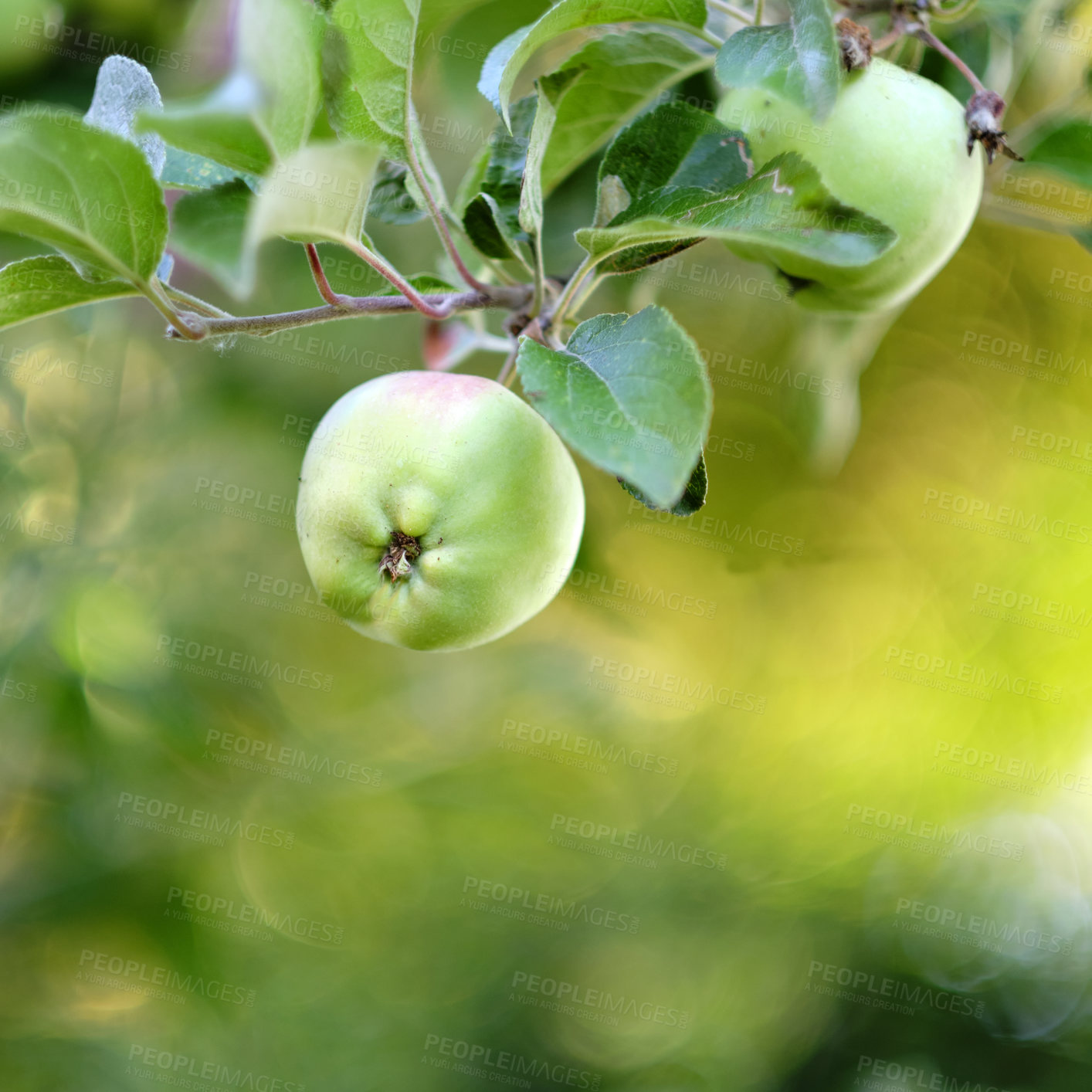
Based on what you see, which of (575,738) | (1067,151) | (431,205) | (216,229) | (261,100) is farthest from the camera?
(575,738)

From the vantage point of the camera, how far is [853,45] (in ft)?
1.89

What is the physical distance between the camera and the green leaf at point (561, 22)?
52 cm

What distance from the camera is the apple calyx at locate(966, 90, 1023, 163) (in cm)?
60

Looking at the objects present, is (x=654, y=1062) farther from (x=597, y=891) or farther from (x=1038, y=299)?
(x=1038, y=299)

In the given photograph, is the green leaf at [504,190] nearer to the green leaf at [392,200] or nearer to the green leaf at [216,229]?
the green leaf at [392,200]

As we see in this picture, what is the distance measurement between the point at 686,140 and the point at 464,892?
54.7 inches

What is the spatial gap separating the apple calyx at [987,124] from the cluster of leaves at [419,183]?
0.15m

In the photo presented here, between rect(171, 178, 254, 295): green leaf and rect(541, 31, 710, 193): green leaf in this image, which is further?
rect(541, 31, 710, 193): green leaf

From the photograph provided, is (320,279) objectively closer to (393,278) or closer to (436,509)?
(393,278)

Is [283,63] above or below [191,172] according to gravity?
above

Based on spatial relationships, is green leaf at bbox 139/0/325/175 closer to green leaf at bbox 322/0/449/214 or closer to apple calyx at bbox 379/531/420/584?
green leaf at bbox 322/0/449/214

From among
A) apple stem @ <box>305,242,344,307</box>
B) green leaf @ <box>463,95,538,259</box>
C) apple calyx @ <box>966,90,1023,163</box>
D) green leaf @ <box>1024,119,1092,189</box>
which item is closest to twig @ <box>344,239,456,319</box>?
apple stem @ <box>305,242,344,307</box>

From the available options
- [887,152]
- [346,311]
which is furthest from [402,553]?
[887,152]

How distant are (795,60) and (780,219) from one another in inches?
4.3
